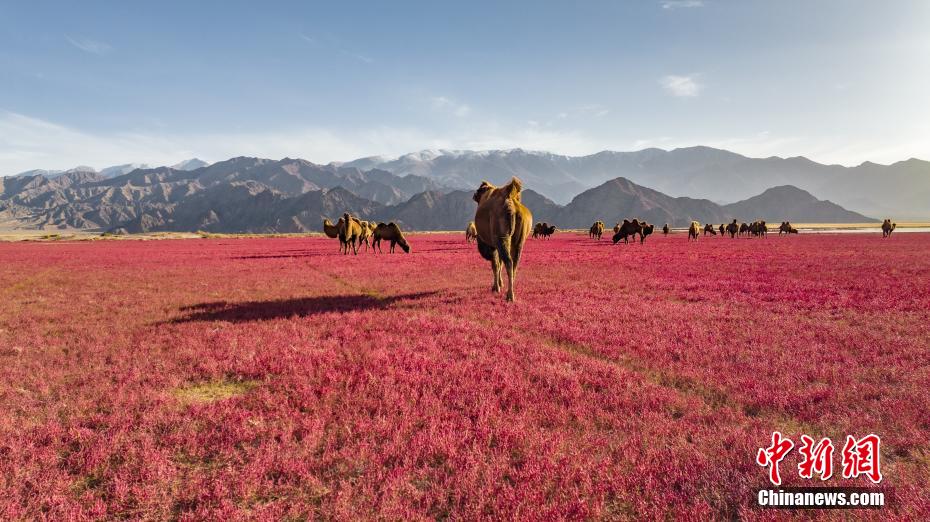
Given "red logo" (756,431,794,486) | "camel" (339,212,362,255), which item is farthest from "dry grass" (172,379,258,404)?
"camel" (339,212,362,255)

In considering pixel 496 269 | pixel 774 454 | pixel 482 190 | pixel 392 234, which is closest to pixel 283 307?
pixel 496 269

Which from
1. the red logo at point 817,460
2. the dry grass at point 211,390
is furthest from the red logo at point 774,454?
the dry grass at point 211,390

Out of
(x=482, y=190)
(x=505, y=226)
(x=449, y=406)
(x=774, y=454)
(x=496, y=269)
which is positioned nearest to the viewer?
(x=774, y=454)

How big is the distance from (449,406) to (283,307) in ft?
34.5

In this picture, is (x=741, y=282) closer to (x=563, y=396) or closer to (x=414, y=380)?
(x=563, y=396)

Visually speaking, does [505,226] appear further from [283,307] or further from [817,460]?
[817,460]

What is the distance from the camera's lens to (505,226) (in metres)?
14.3

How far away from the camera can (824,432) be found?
212 inches

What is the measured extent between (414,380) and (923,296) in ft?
61.5

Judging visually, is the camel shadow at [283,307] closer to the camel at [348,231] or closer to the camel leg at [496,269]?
the camel leg at [496,269]

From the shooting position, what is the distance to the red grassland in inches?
166

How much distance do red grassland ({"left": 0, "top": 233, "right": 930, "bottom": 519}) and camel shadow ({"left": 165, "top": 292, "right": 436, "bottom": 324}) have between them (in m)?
0.24

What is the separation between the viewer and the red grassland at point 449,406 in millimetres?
4219

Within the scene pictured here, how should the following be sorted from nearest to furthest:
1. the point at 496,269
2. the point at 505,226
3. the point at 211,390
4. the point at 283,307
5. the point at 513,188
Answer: the point at 211,390
the point at 505,226
the point at 283,307
the point at 513,188
the point at 496,269
